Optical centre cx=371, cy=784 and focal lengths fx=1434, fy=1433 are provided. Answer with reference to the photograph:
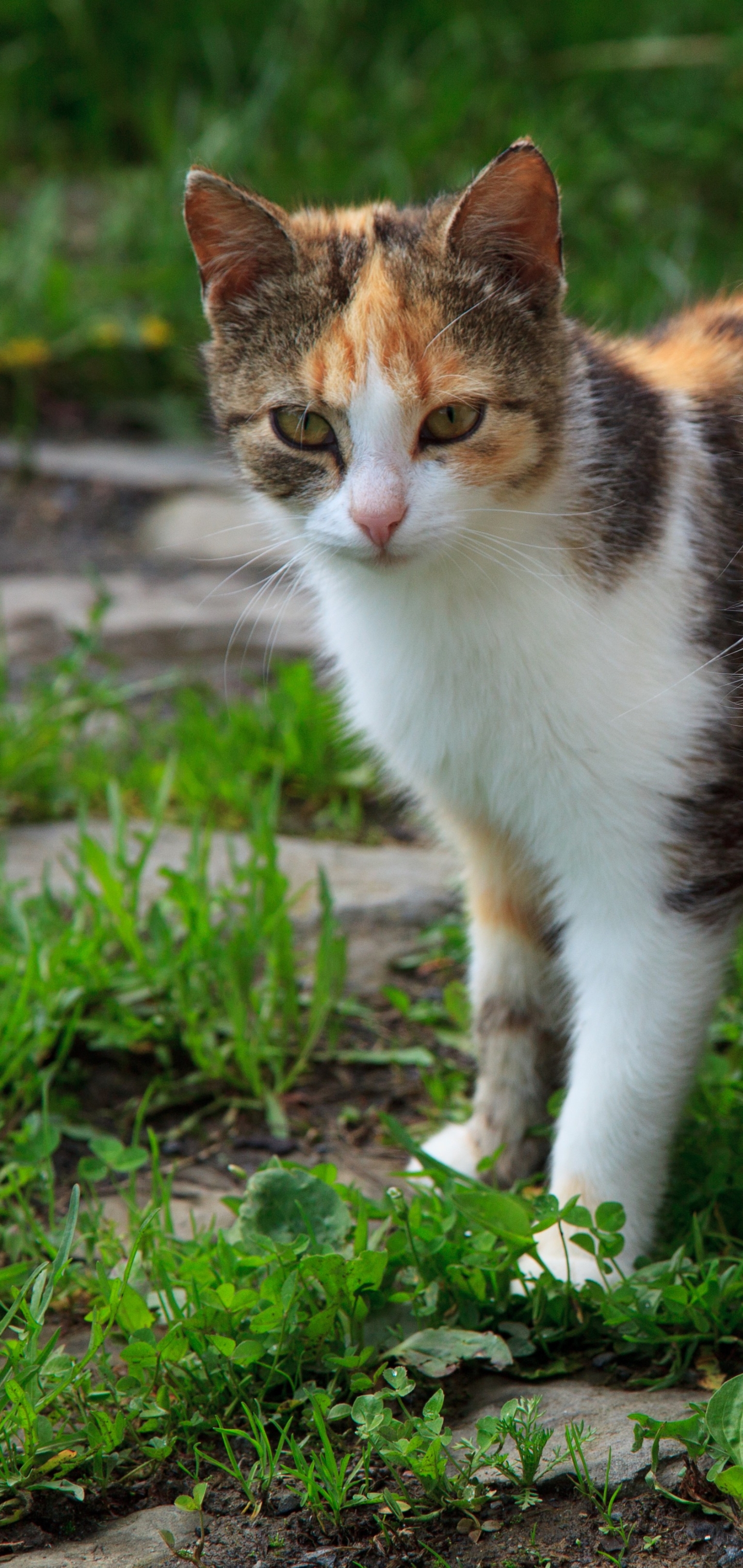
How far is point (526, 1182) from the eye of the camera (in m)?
2.22

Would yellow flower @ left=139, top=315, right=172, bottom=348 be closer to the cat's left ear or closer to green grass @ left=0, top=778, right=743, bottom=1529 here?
green grass @ left=0, top=778, right=743, bottom=1529

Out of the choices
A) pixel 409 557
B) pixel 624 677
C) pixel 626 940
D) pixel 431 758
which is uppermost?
pixel 409 557

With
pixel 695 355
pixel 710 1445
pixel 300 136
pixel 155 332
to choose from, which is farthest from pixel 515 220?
pixel 300 136

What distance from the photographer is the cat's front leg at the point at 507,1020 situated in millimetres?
2330

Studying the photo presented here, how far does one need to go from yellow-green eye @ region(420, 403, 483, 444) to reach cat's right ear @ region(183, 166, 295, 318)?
1.13ft

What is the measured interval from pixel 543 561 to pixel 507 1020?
791 millimetres

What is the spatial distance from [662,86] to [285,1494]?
206 inches

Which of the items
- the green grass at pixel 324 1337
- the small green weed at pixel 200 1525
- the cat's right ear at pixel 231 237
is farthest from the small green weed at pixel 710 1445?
the cat's right ear at pixel 231 237

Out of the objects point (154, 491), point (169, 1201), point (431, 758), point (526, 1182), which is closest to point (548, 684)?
point (431, 758)

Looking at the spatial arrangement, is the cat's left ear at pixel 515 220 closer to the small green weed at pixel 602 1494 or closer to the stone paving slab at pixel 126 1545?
the small green weed at pixel 602 1494

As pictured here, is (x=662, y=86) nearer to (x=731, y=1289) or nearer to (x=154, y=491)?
(x=154, y=491)

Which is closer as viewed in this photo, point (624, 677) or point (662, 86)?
point (624, 677)

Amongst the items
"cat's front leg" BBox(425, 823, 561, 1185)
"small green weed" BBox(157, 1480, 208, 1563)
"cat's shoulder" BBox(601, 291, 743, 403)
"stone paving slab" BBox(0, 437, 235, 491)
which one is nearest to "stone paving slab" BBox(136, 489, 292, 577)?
"stone paving slab" BBox(0, 437, 235, 491)

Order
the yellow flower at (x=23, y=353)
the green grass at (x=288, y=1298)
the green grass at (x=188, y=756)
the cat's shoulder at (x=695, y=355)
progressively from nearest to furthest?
the green grass at (x=288, y=1298) < the cat's shoulder at (x=695, y=355) < the green grass at (x=188, y=756) < the yellow flower at (x=23, y=353)
